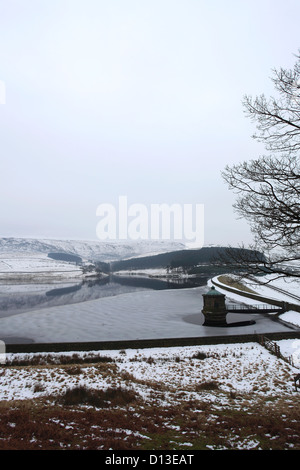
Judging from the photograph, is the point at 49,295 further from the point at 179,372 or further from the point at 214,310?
the point at 179,372

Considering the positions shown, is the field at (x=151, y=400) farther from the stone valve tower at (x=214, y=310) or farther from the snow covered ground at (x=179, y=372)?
the stone valve tower at (x=214, y=310)

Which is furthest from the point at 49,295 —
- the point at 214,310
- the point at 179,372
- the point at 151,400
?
the point at 151,400

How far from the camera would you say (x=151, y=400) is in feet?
38.0

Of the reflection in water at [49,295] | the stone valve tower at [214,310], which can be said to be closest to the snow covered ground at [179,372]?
the stone valve tower at [214,310]

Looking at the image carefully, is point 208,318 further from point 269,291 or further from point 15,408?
point 269,291

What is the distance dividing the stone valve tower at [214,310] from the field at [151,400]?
9474 mm

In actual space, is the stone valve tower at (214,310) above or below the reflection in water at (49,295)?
above

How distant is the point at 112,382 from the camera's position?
13969 millimetres

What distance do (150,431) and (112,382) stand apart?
637 centimetres

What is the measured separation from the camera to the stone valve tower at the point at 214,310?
30216 mm

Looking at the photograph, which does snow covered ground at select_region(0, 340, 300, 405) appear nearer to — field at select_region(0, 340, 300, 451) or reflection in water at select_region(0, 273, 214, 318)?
field at select_region(0, 340, 300, 451)
